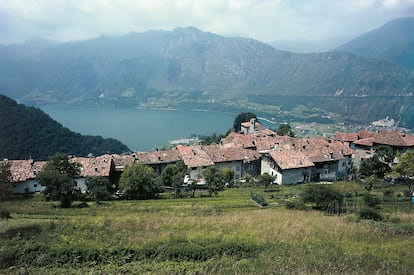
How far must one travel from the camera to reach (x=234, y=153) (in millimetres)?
54750

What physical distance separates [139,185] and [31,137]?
54.4 meters

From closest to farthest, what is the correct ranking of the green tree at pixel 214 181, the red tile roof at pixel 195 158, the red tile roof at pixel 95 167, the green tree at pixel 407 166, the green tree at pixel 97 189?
the green tree at pixel 97 189, the green tree at pixel 214 181, the green tree at pixel 407 166, the red tile roof at pixel 95 167, the red tile roof at pixel 195 158

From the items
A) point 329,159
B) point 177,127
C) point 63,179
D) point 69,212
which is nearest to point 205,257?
point 69,212

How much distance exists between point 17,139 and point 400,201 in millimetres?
75718

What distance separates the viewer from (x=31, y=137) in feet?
260

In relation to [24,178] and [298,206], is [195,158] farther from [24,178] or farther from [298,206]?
[298,206]

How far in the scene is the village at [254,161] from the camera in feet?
153

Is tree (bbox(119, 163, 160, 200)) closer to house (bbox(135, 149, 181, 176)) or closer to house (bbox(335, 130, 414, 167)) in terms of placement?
house (bbox(135, 149, 181, 176))

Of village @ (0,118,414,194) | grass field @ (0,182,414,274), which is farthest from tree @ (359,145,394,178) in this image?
grass field @ (0,182,414,274)

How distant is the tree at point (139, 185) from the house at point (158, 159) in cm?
1557

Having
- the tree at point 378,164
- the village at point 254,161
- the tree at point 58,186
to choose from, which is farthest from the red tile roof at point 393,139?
the tree at point 58,186

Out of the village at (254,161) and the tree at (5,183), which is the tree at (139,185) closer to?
the village at (254,161)

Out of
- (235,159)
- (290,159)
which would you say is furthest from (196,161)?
(290,159)

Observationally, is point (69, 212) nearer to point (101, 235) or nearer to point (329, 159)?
point (101, 235)
